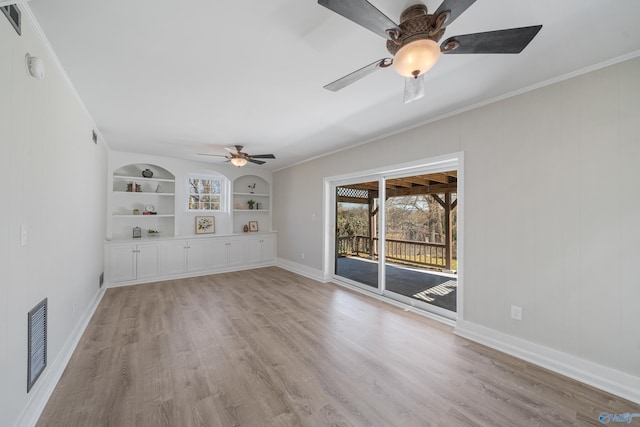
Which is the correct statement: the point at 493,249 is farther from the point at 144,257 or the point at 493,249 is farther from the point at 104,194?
the point at 104,194

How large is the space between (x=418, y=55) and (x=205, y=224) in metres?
5.93

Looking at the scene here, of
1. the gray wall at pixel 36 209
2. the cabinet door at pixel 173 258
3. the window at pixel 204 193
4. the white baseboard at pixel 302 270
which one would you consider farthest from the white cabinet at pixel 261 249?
the gray wall at pixel 36 209

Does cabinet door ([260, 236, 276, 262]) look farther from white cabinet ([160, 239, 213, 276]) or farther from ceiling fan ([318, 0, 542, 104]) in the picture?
ceiling fan ([318, 0, 542, 104])

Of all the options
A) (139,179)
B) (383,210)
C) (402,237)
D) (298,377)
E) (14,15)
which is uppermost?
(14,15)

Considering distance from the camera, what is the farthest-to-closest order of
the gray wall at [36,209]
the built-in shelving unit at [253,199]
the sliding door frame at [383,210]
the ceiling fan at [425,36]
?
the built-in shelving unit at [253,199] → the sliding door frame at [383,210] → the gray wall at [36,209] → the ceiling fan at [425,36]

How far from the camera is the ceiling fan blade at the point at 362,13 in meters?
1.11

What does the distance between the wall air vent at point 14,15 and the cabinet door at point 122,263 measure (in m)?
4.14

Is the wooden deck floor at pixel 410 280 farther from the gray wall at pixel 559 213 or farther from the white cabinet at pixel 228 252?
the white cabinet at pixel 228 252

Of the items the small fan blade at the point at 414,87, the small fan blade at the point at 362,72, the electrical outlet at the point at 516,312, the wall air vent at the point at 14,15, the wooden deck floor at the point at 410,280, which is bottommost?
the wooden deck floor at the point at 410,280

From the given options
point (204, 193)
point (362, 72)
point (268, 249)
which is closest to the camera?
point (362, 72)

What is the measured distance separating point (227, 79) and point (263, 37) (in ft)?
2.33

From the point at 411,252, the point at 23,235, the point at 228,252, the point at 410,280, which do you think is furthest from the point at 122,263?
the point at 410,280

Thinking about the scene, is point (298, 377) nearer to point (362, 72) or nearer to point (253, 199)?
A: point (362, 72)

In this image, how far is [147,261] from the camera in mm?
4859
